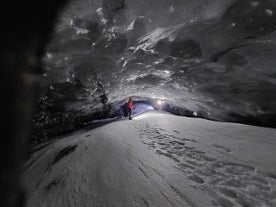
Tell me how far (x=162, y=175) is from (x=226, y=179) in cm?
107

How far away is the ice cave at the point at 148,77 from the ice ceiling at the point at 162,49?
0.09 feet

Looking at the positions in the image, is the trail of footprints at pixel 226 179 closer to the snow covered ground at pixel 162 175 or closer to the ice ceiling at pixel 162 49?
the snow covered ground at pixel 162 175

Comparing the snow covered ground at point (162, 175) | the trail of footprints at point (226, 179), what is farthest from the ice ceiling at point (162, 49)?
the trail of footprints at point (226, 179)

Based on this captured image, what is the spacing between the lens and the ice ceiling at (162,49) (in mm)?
4641

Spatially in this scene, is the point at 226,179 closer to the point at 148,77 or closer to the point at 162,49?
the point at 162,49

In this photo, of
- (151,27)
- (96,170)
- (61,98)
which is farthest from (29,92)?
(61,98)

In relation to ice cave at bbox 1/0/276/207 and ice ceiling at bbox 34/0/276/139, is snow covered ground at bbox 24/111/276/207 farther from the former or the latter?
ice ceiling at bbox 34/0/276/139

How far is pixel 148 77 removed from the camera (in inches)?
368

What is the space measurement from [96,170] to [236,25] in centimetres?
446

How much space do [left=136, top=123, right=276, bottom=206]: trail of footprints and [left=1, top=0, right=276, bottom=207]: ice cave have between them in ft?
0.05

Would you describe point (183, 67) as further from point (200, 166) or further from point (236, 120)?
point (236, 120)

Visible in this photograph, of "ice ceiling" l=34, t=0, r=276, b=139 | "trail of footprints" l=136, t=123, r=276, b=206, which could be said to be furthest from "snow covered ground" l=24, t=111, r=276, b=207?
"ice ceiling" l=34, t=0, r=276, b=139

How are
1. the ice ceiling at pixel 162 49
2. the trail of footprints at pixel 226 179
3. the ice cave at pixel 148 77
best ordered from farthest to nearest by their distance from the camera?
the ice ceiling at pixel 162 49, the trail of footprints at pixel 226 179, the ice cave at pixel 148 77

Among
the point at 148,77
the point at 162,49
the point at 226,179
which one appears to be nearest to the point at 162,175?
the point at 226,179
